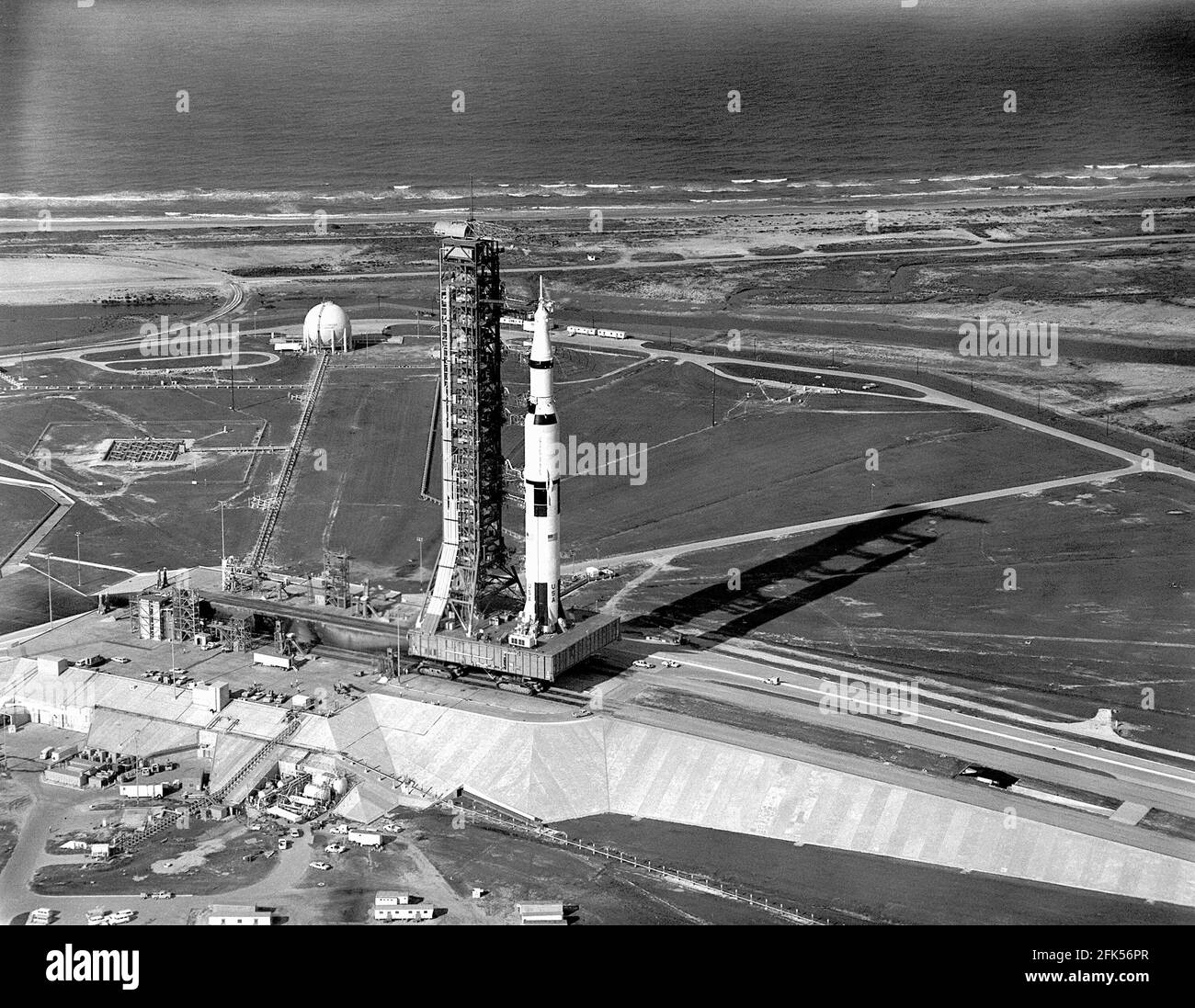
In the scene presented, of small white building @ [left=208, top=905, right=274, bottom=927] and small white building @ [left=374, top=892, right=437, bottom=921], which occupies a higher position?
small white building @ [left=208, top=905, right=274, bottom=927]

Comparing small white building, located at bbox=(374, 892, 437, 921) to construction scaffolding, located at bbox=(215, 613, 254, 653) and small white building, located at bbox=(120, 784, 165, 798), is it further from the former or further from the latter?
construction scaffolding, located at bbox=(215, 613, 254, 653)

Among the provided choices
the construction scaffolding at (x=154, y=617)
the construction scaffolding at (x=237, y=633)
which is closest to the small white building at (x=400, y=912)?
the construction scaffolding at (x=237, y=633)

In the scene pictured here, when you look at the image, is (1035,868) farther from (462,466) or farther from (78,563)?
(78,563)

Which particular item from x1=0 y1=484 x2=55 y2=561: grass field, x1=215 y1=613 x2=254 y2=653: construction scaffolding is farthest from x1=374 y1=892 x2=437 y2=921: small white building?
x1=0 y1=484 x2=55 y2=561: grass field

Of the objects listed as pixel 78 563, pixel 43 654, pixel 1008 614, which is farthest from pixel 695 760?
pixel 78 563

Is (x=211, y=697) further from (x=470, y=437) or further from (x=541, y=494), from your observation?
(x=541, y=494)

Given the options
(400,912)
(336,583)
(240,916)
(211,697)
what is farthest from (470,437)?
(240,916)
